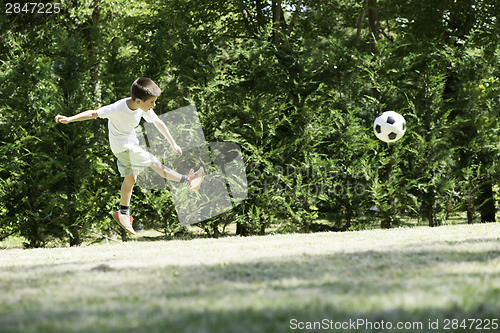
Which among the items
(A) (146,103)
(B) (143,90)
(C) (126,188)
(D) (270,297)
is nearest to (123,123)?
(A) (146,103)

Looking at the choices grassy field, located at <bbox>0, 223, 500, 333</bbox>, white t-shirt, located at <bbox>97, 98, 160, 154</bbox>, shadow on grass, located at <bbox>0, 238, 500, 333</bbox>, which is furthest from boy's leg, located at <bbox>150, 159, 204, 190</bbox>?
shadow on grass, located at <bbox>0, 238, 500, 333</bbox>

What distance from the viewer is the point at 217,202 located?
10.1m

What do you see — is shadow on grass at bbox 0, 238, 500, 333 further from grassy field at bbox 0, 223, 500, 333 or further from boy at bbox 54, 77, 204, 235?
boy at bbox 54, 77, 204, 235

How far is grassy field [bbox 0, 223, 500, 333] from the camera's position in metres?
2.66

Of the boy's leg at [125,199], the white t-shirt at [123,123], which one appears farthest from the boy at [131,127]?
the boy's leg at [125,199]

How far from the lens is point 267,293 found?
10.8 ft

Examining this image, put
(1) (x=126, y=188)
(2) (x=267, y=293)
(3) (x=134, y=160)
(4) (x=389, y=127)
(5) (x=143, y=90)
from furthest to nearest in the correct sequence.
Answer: (4) (x=389, y=127) → (1) (x=126, y=188) → (3) (x=134, y=160) → (5) (x=143, y=90) → (2) (x=267, y=293)

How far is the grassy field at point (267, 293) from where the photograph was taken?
266 centimetres

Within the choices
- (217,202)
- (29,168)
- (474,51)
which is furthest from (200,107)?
(474,51)

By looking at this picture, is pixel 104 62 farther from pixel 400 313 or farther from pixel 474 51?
pixel 400 313

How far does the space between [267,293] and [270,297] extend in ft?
0.41

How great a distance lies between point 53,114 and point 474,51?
882cm

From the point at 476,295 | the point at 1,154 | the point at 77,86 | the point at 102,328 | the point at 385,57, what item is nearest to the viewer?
the point at 102,328

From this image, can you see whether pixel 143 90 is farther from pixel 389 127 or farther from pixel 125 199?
pixel 389 127
